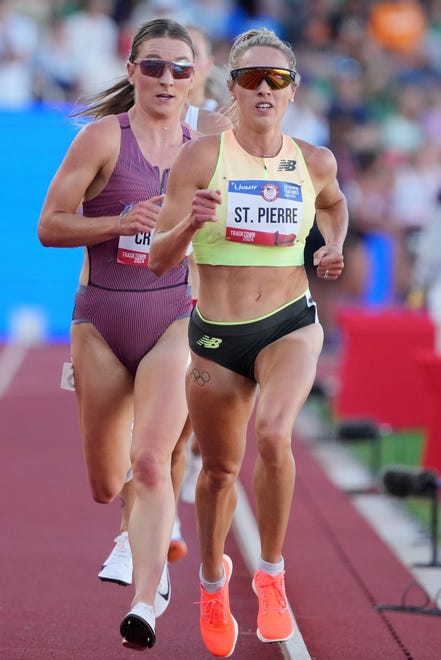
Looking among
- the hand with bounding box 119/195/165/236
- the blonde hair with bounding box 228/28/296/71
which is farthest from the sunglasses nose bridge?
the hand with bounding box 119/195/165/236

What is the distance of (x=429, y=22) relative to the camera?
25828 mm

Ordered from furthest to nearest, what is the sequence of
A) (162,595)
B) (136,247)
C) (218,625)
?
(136,247), (162,595), (218,625)

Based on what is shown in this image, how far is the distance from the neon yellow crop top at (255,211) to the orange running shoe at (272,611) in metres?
1.23

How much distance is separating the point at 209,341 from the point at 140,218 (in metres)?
0.57

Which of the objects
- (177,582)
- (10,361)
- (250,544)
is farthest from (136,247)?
Answer: (10,361)

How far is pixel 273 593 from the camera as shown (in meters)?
5.83

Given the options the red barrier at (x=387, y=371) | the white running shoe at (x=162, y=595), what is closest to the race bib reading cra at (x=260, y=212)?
the white running shoe at (x=162, y=595)

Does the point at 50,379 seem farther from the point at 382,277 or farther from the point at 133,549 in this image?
the point at 133,549

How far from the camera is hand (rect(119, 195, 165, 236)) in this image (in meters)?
5.92

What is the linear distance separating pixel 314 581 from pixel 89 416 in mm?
2110

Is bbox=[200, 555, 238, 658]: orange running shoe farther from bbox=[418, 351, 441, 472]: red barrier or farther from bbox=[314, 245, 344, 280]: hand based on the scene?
bbox=[418, 351, 441, 472]: red barrier

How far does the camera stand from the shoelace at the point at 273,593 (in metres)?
5.80

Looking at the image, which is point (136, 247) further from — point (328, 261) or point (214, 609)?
point (214, 609)

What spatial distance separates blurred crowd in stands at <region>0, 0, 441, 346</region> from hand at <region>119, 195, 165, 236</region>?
469 inches
